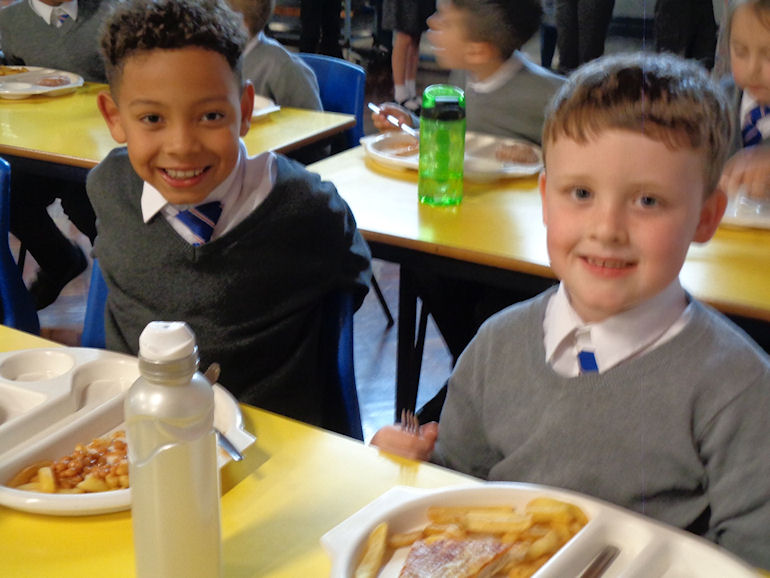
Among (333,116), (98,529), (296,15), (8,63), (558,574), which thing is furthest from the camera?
(296,15)

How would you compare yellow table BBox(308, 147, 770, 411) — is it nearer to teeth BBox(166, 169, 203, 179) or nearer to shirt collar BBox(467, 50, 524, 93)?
teeth BBox(166, 169, 203, 179)

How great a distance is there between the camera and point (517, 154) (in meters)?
2.15

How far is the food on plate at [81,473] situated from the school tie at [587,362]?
0.53 meters

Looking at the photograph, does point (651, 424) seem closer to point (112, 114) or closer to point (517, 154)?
point (112, 114)

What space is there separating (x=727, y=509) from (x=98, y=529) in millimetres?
650

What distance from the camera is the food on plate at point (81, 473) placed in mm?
942

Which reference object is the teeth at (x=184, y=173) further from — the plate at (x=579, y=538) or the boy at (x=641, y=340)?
the plate at (x=579, y=538)

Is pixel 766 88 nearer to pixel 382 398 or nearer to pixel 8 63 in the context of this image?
pixel 382 398

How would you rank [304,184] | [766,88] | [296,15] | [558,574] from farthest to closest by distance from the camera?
A: [296,15] < [766,88] < [304,184] < [558,574]

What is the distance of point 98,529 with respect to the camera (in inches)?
35.6

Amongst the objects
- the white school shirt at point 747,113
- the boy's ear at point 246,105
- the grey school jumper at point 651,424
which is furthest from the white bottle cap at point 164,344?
the white school shirt at point 747,113

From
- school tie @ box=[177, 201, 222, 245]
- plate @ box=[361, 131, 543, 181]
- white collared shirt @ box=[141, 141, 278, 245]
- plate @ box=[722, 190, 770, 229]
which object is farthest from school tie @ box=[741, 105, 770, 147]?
school tie @ box=[177, 201, 222, 245]

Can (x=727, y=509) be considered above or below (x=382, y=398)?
above

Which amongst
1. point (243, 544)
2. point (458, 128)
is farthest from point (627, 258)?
point (458, 128)
